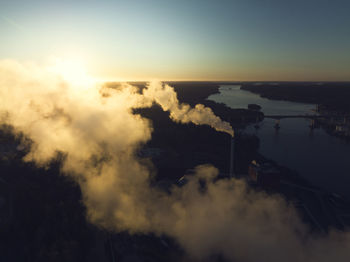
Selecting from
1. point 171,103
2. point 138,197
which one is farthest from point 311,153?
point 138,197

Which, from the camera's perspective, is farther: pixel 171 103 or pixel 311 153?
pixel 311 153

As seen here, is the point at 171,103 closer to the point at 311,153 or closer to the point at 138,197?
the point at 138,197

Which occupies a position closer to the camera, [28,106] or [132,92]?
[28,106]

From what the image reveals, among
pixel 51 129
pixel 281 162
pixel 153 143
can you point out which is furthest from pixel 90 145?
pixel 281 162

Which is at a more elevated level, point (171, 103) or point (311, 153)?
point (171, 103)

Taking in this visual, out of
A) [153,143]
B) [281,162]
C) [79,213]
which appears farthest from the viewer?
[153,143]

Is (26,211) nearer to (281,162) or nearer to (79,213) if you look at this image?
(79,213)

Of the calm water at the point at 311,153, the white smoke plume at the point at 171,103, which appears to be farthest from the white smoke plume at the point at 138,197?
the calm water at the point at 311,153

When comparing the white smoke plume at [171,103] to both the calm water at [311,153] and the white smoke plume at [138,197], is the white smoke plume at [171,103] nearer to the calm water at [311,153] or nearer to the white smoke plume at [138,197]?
the white smoke plume at [138,197]
